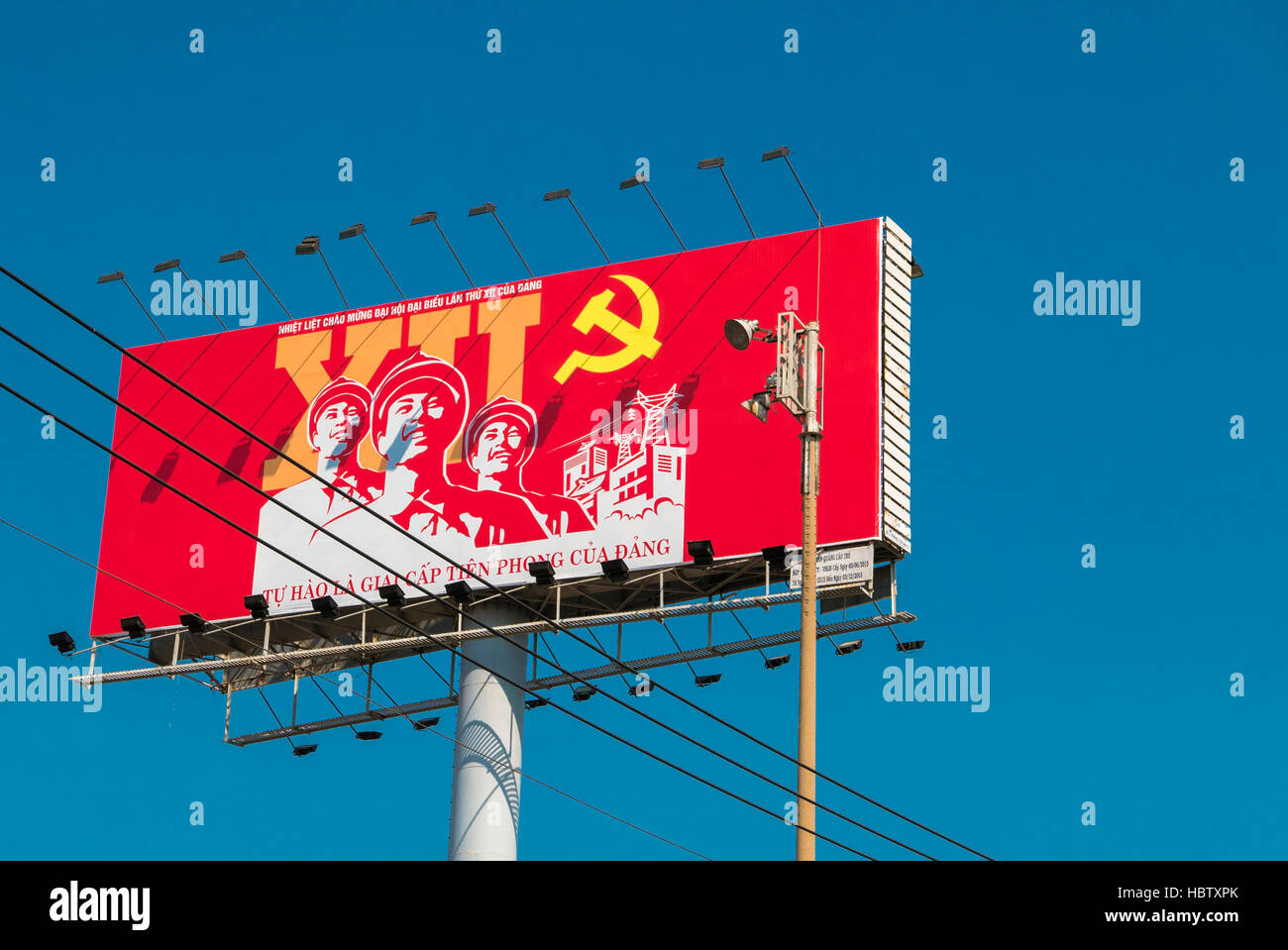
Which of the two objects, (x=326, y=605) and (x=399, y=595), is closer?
(x=399, y=595)

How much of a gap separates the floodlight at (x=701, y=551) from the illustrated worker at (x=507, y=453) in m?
2.92

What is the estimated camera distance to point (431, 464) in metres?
36.4

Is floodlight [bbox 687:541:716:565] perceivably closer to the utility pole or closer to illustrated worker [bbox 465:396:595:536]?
illustrated worker [bbox 465:396:595:536]

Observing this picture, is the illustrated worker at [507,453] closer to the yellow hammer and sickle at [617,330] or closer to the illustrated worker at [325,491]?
the yellow hammer and sickle at [617,330]

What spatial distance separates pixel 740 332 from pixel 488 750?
45.8 feet

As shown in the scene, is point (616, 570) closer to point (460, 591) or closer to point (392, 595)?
point (460, 591)

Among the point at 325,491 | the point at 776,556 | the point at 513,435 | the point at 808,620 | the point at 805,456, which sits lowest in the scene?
the point at 808,620

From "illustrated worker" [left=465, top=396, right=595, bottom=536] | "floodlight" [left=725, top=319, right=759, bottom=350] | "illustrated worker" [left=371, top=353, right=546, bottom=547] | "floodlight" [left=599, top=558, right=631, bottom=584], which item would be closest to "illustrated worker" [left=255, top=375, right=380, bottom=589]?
"illustrated worker" [left=371, top=353, right=546, bottom=547]

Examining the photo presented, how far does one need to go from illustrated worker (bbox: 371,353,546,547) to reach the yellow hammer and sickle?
8.07 ft

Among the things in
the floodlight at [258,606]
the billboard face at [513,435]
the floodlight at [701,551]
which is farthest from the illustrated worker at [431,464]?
the floodlight at [701,551]

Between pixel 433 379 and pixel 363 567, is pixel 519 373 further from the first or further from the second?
pixel 363 567

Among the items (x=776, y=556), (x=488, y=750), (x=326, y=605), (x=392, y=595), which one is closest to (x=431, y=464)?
(x=326, y=605)

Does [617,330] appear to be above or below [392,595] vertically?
above

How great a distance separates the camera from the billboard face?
33.4m
